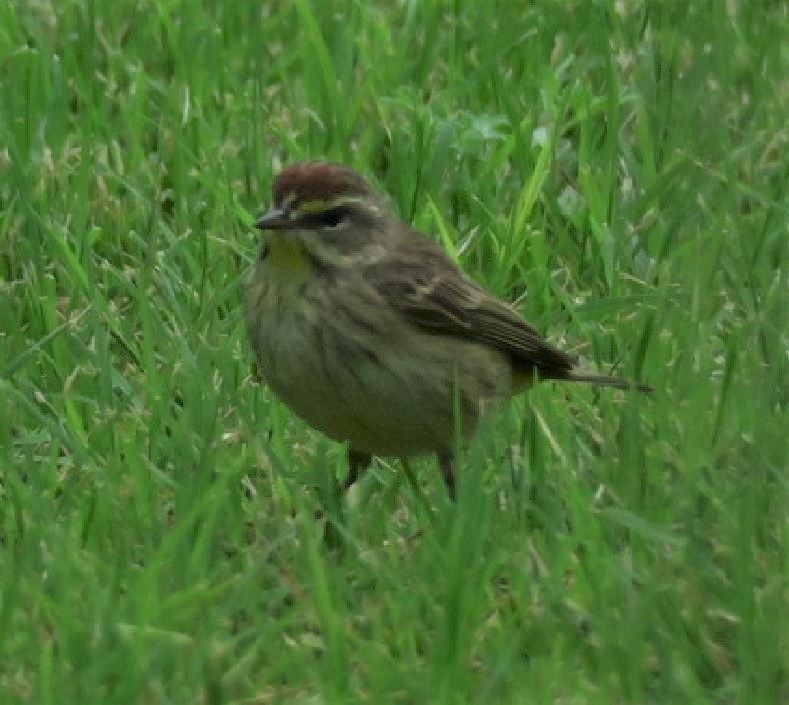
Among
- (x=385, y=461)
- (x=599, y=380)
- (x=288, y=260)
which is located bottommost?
(x=385, y=461)

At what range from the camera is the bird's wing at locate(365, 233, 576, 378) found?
694cm

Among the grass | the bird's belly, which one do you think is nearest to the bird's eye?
the bird's belly

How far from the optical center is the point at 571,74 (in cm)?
937

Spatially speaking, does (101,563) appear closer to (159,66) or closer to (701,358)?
(701,358)

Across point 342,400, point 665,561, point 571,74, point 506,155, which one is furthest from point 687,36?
point 665,561

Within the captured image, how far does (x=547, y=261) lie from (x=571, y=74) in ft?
4.49

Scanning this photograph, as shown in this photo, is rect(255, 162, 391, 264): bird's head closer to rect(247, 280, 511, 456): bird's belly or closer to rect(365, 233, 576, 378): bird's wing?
rect(365, 233, 576, 378): bird's wing

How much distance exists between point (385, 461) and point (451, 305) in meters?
0.49

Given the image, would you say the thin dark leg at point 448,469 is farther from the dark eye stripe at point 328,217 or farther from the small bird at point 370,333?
the dark eye stripe at point 328,217

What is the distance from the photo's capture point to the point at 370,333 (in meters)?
6.74

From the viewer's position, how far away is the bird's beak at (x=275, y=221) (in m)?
6.65

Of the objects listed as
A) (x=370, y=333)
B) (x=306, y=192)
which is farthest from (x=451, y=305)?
(x=306, y=192)

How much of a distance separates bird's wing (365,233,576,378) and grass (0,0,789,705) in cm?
20

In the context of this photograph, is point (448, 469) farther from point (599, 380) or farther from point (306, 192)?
point (306, 192)
